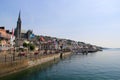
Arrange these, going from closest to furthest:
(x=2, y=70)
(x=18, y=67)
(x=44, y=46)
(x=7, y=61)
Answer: (x=2, y=70), (x=7, y=61), (x=18, y=67), (x=44, y=46)

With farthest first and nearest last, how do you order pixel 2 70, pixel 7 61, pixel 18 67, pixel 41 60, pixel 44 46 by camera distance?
pixel 44 46, pixel 41 60, pixel 18 67, pixel 7 61, pixel 2 70

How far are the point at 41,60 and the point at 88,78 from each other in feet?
94.4

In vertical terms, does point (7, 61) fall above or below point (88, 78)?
above

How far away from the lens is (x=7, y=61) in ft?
121

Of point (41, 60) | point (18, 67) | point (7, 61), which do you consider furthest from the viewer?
point (41, 60)

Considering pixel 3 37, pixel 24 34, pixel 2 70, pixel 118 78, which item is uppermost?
pixel 24 34

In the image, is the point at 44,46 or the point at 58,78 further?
the point at 44,46

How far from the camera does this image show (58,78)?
121ft

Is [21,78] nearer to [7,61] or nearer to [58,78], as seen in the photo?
[7,61]

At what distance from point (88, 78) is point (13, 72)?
1607 cm

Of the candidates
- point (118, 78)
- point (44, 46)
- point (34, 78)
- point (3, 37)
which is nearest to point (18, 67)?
point (34, 78)

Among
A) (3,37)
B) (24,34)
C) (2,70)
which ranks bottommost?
(2,70)

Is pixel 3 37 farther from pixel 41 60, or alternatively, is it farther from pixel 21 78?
pixel 21 78

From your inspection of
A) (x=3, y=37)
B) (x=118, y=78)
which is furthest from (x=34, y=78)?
(x=3, y=37)
